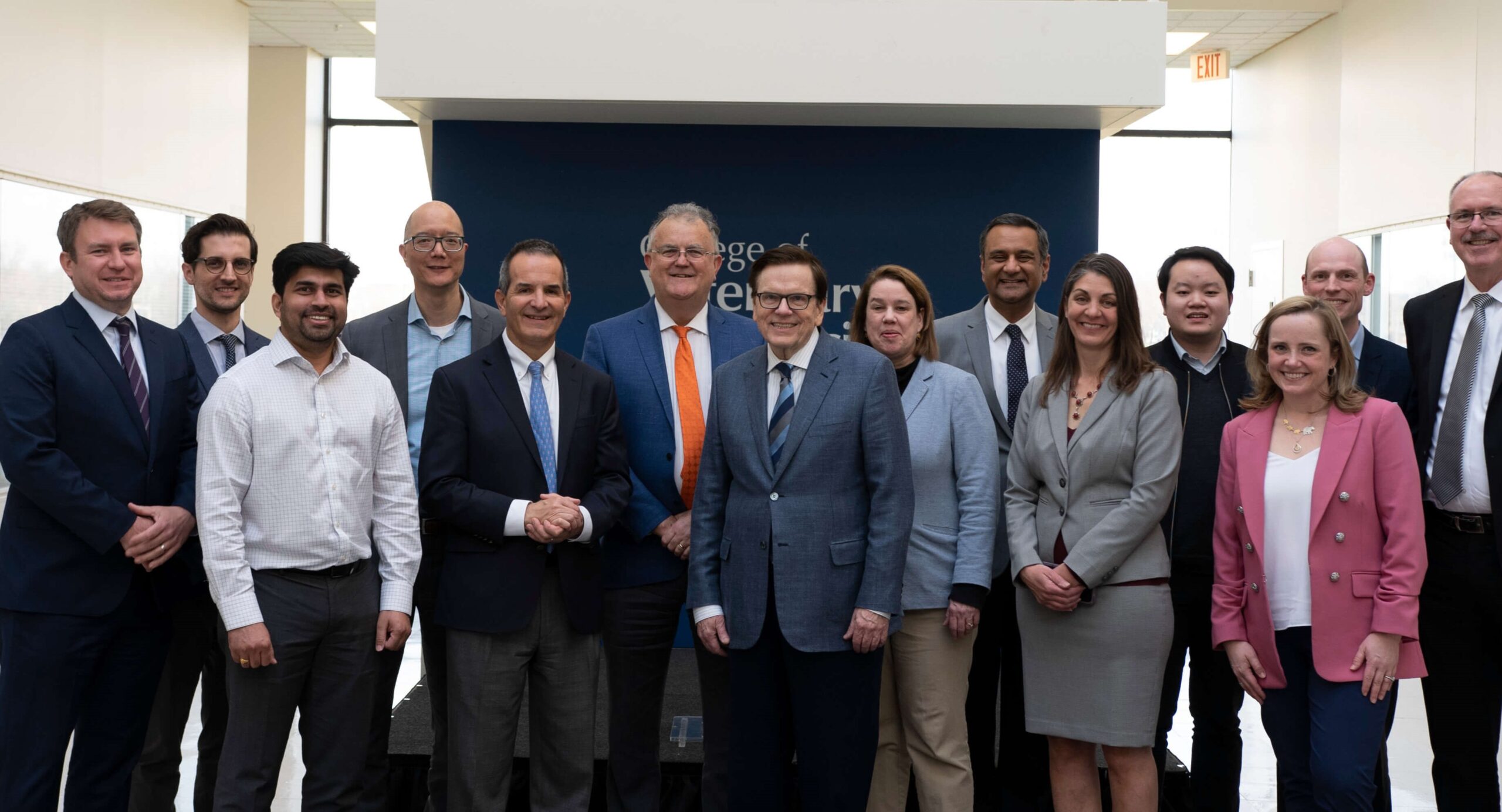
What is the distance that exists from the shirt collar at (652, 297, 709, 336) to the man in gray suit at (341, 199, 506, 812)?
1.74 ft

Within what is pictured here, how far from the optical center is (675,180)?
5453mm

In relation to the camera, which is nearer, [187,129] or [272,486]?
[272,486]

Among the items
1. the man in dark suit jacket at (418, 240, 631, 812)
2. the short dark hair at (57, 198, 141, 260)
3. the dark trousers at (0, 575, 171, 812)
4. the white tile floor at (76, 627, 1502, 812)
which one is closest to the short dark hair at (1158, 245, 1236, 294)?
the white tile floor at (76, 627, 1502, 812)

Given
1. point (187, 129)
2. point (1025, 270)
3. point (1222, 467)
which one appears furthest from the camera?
point (187, 129)

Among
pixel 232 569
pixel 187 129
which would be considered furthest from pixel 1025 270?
pixel 187 129

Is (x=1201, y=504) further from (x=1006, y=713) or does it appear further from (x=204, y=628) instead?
(x=204, y=628)

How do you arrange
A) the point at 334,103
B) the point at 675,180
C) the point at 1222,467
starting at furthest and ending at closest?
the point at 334,103 → the point at 675,180 → the point at 1222,467

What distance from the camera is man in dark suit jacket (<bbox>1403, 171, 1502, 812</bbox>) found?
3109 mm

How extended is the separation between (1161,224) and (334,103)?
10.3m

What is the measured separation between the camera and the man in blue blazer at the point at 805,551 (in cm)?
281

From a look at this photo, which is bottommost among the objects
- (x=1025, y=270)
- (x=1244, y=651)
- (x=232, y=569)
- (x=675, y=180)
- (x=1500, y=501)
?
(x=1244, y=651)

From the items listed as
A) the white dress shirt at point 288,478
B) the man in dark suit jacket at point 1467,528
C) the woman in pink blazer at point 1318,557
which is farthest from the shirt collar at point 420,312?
the man in dark suit jacket at point 1467,528

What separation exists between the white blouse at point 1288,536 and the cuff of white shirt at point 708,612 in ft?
4.45

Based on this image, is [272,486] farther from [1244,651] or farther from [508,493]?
[1244,651]
